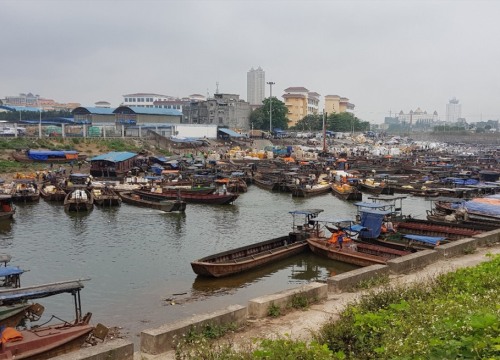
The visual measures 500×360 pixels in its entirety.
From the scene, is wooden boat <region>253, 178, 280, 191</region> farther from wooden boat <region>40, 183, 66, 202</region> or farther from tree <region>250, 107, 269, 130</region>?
tree <region>250, 107, 269, 130</region>

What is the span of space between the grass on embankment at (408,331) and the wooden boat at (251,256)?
10.1m

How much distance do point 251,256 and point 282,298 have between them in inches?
402

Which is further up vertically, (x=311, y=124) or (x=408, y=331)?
(x=311, y=124)

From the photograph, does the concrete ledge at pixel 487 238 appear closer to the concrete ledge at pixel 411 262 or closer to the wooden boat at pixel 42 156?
the concrete ledge at pixel 411 262

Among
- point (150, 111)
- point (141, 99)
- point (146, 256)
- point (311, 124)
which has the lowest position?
point (146, 256)

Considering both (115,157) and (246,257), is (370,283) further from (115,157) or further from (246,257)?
(115,157)

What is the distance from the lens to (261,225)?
1193 inches

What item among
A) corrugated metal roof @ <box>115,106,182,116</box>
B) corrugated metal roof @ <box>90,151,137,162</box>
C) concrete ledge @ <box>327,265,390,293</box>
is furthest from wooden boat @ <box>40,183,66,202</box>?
corrugated metal roof @ <box>115,106,182,116</box>

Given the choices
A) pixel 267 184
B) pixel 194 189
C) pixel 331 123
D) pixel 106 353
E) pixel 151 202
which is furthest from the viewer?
pixel 331 123

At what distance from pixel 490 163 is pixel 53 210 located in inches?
2322

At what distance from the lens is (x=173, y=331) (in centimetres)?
798

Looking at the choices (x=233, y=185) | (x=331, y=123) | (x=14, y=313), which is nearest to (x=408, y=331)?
(x=14, y=313)

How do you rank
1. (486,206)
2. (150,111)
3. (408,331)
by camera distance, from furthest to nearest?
1. (150,111)
2. (486,206)
3. (408,331)

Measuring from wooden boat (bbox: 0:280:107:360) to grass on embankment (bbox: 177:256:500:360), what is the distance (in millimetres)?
4863
